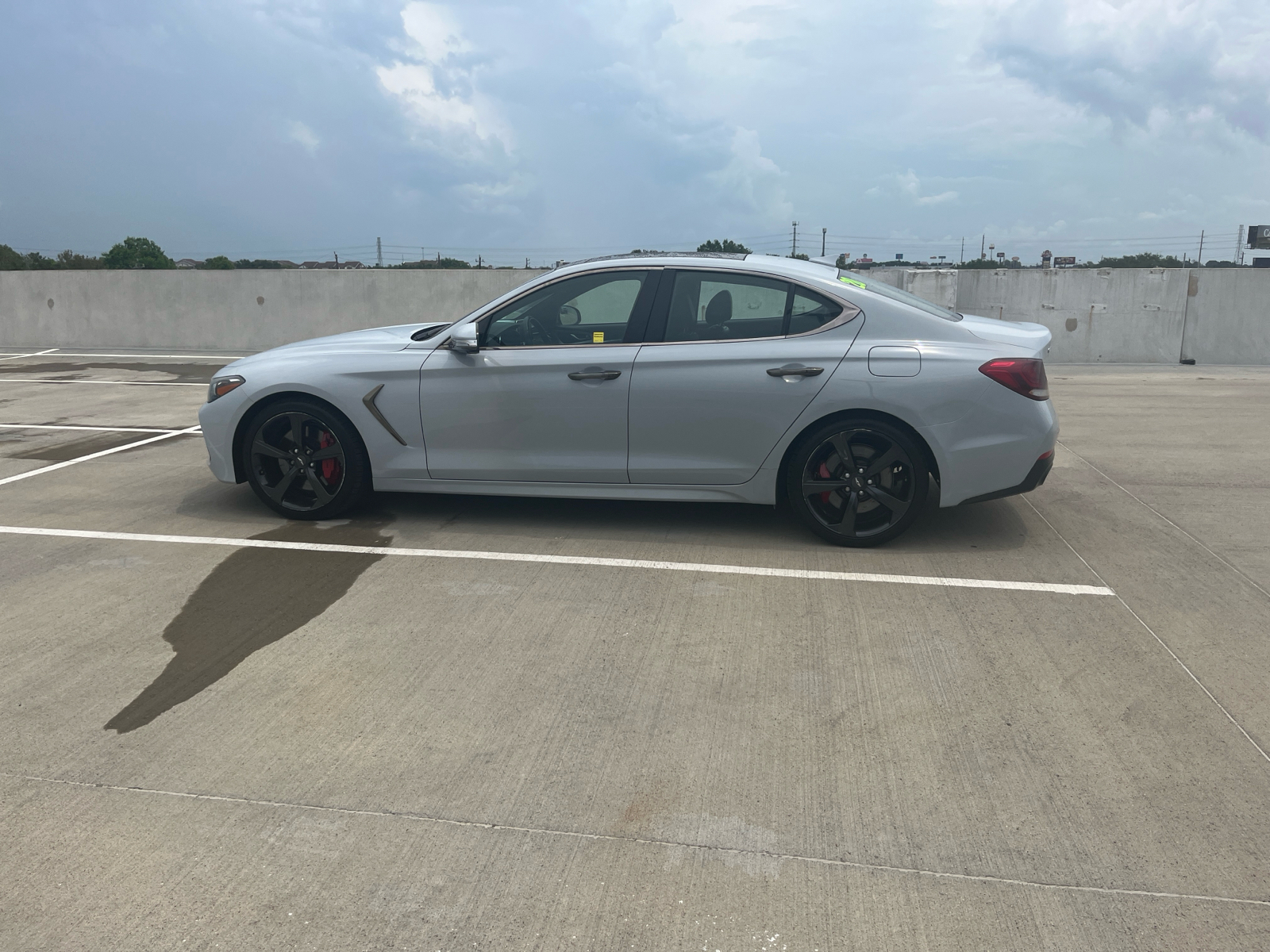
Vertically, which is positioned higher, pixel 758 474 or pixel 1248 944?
pixel 758 474

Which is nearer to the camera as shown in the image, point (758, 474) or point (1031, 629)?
point (1031, 629)

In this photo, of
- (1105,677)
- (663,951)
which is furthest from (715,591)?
(663,951)

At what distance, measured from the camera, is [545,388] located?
5406 mm

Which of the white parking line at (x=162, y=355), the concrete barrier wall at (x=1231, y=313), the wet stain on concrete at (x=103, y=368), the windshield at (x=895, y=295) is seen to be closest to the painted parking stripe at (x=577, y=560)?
the windshield at (x=895, y=295)

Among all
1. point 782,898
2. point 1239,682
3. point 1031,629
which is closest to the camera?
point 782,898

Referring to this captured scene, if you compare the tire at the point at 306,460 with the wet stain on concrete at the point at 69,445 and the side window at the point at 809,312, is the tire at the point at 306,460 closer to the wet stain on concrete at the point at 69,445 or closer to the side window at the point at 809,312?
the side window at the point at 809,312

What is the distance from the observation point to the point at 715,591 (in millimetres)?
4641

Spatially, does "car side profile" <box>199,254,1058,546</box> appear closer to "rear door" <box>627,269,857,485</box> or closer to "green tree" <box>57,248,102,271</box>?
"rear door" <box>627,269,857,485</box>

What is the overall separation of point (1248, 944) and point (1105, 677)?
1.47 m

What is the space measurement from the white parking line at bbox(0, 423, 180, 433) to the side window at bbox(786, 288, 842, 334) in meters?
6.29

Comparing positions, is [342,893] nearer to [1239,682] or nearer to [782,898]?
[782,898]

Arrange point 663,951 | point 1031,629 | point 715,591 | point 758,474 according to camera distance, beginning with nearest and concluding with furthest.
→ point 663,951, point 1031,629, point 715,591, point 758,474

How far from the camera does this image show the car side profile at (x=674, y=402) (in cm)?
507

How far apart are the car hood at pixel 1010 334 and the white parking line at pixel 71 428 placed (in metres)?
7.05
